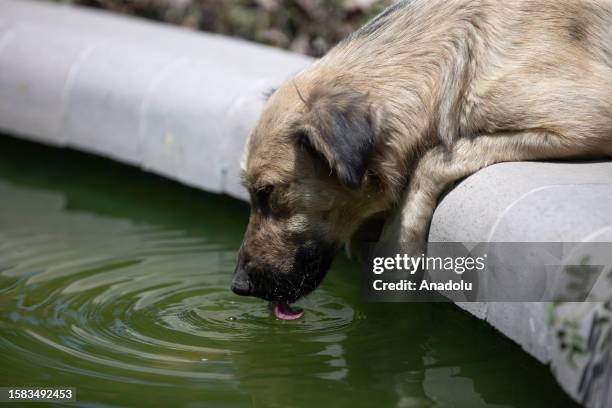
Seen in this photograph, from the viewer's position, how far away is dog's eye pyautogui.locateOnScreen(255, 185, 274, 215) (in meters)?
4.37

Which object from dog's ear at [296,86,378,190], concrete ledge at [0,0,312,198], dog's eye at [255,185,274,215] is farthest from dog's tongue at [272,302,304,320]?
concrete ledge at [0,0,312,198]

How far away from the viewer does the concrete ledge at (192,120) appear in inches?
138

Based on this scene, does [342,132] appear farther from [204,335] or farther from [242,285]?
[204,335]

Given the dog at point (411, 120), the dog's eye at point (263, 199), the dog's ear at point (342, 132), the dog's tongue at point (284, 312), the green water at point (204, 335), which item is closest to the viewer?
the green water at point (204, 335)

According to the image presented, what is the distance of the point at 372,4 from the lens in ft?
24.6

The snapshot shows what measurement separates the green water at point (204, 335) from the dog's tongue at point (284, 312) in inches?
1.9

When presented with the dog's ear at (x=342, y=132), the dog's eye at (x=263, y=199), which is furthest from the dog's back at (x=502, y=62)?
the dog's eye at (x=263, y=199)

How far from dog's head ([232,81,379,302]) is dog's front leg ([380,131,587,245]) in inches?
8.6

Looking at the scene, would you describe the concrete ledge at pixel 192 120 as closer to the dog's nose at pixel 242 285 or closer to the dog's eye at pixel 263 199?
the dog's eye at pixel 263 199

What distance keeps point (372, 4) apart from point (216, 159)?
7.74 feet

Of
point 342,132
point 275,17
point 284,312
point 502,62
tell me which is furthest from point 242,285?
point 275,17

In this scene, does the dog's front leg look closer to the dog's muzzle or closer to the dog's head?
the dog's head

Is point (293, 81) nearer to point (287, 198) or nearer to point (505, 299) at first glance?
point (287, 198)

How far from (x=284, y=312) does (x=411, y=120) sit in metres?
1.04
